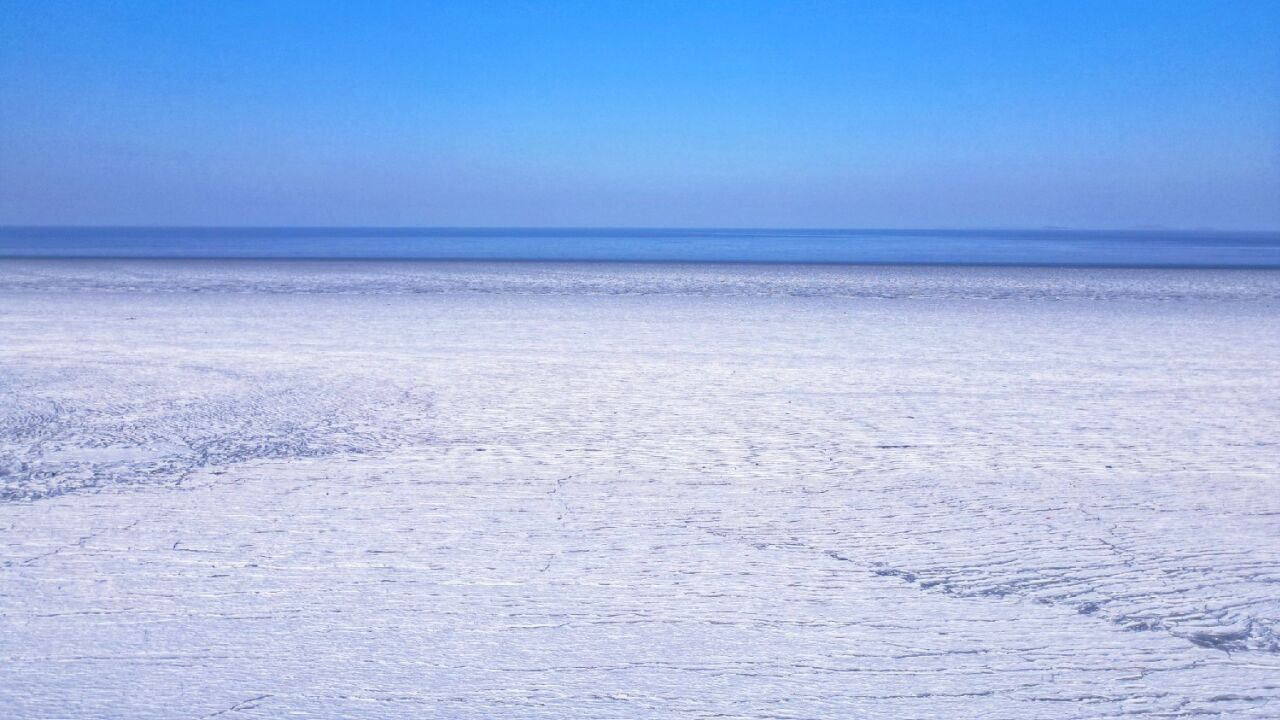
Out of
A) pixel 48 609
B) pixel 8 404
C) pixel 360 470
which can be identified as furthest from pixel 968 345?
pixel 48 609

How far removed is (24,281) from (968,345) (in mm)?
19828

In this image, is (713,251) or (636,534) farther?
(713,251)

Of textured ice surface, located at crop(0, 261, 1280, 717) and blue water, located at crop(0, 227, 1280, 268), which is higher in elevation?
blue water, located at crop(0, 227, 1280, 268)

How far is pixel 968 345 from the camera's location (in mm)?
11016

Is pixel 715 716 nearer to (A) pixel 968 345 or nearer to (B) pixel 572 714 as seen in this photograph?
(B) pixel 572 714

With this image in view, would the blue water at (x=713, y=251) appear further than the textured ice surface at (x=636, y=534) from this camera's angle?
Yes

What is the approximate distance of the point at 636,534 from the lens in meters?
4.24

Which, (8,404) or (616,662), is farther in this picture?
(8,404)

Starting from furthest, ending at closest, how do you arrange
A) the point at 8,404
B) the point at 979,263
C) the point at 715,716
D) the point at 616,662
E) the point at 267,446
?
the point at 979,263
the point at 8,404
the point at 267,446
the point at 616,662
the point at 715,716

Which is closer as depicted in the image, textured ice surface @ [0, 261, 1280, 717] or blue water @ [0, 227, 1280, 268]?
textured ice surface @ [0, 261, 1280, 717]

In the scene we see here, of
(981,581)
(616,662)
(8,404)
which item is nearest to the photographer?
(616,662)

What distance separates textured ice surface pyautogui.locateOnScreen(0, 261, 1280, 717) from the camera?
290cm

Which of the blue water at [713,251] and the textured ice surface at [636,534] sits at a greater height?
the blue water at [713,251]

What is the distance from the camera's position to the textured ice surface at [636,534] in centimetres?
290
